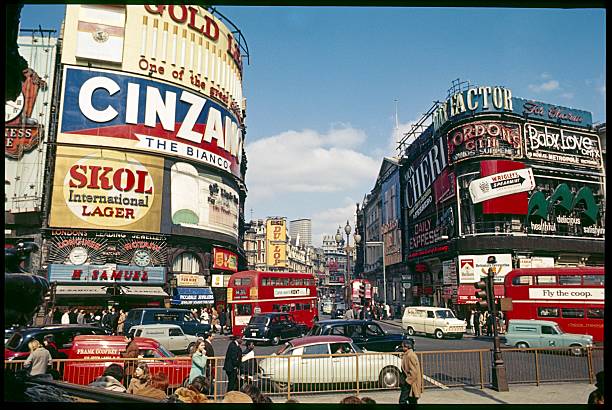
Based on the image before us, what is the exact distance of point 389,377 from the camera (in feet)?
44.2

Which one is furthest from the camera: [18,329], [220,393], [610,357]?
[18,329]

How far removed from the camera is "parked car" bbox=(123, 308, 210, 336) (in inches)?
965

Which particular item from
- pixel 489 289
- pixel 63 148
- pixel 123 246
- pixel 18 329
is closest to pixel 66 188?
pixel 63 148

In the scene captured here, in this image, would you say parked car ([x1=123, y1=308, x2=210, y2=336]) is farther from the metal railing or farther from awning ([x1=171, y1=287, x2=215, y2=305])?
awning ([x1=171, y1=287, x2=215, y2=305])

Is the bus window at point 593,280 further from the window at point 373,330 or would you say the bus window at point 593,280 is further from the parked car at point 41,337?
the parked car at point 41,337

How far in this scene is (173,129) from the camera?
135 ft

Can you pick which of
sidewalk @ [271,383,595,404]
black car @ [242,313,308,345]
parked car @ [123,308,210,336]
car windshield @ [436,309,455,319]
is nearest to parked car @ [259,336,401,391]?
sidewalk @ [271,383,595,404]

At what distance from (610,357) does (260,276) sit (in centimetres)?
2667

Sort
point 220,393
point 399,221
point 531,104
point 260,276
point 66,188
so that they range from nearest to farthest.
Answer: point 220,393, point 260,276, point 66,188, point 531,104, point 399,221

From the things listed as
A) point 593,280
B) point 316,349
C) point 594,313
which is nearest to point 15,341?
point 316,349

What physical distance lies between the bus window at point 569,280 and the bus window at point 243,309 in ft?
59.0

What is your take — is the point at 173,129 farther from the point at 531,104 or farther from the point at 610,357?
the point at 610,357

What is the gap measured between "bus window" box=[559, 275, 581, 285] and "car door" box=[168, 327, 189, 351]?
19186 mm

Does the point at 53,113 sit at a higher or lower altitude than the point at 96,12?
lower
